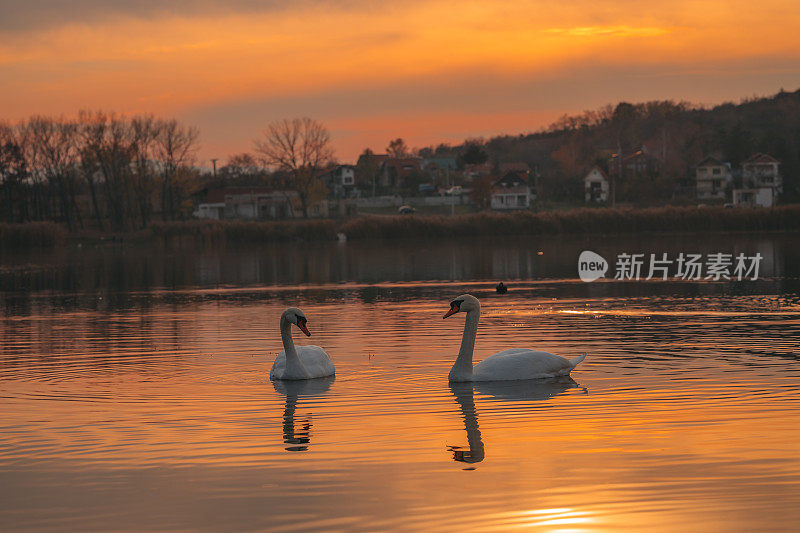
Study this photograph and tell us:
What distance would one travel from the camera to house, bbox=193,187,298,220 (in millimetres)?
151750

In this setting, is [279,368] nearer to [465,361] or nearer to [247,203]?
[465,361]

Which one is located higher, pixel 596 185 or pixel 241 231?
pixel 596 185

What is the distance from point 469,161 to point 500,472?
186 meters

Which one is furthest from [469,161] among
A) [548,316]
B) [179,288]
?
[548,316]

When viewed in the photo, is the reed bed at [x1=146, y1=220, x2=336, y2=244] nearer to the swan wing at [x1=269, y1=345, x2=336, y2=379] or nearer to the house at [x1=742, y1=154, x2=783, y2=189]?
the swan wing at [x1=269, y1=345, x2=336, y2=379]

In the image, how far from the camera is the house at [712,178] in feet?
519

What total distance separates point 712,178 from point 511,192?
29.2m

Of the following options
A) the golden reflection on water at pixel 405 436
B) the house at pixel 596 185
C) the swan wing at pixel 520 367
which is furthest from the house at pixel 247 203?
the swan wing at pixel 520 367

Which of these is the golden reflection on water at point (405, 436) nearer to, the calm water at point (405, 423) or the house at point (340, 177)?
the calm water at point (405, 423)

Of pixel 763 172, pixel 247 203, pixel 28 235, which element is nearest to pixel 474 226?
pixel 28 235

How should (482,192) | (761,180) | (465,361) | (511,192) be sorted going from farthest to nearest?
(511,192)
(761,180)
(482,192)
(465,361)

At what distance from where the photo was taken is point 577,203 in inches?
6004

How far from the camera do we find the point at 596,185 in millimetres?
164375

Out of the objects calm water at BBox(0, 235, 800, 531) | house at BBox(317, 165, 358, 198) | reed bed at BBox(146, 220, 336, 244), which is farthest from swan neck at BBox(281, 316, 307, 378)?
house at BBox(317, 165, 358, 198)
